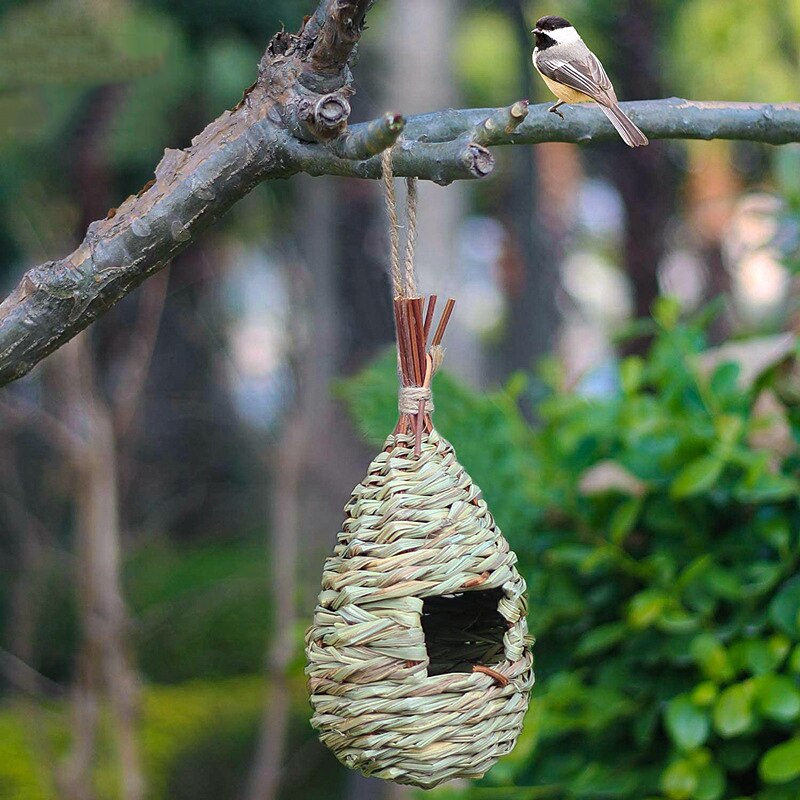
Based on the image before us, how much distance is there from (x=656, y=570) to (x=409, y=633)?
65 cm

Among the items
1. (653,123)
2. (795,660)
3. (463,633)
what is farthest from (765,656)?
(653,123)

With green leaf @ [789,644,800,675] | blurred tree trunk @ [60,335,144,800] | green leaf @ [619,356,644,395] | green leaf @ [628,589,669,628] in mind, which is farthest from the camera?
blurred tree trunk @ [60,335,144,800]

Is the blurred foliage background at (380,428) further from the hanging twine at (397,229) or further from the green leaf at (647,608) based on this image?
the hanging twine at (397,229)

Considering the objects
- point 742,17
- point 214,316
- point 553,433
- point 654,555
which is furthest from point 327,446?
point 742,17

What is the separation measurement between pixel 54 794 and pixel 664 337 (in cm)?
268

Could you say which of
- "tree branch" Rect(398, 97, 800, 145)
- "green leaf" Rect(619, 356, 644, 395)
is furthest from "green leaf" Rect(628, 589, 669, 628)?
"tree branch" Rect(398, 97, 800, 145)

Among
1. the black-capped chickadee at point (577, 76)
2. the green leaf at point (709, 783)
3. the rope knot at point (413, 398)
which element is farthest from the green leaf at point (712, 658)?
the black-capped chickadee at point (577, 76)

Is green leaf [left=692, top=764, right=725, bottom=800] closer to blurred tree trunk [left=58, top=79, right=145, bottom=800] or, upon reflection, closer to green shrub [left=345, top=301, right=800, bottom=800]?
green shrub [left=345, top=301, right=800, bottom=800]

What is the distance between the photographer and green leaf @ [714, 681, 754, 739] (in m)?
1.23

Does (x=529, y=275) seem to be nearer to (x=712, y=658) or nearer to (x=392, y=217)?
(x=712, y=658)

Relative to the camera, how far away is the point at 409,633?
0.90 metres

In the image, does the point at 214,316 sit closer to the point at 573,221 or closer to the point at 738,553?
the point at 738,553

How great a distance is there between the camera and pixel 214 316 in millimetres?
4762

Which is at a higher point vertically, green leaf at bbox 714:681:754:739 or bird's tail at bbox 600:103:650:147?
bird's tail at bbox 600:103:650:147
